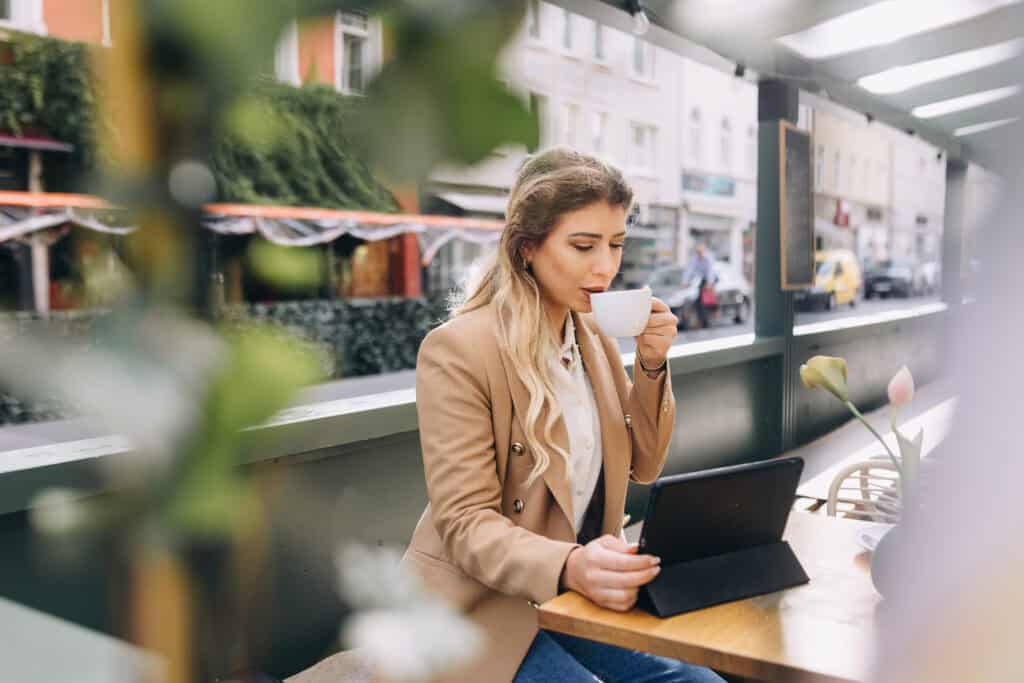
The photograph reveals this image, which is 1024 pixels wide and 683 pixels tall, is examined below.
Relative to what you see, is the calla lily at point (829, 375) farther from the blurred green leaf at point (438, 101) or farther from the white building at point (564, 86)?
the blurred green leaf at point (438, 101)

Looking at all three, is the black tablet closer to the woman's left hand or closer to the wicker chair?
the woman's left hand

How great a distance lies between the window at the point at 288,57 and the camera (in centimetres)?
26

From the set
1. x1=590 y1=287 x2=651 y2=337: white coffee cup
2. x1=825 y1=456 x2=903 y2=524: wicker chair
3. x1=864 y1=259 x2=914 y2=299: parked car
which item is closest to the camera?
x1=590 y1=287 x2=651 y2=337: white coffee cup

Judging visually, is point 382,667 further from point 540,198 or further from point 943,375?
point 540,198

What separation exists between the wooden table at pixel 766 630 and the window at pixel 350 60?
110 cm

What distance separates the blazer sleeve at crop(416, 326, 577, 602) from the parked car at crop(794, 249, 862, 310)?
669 inches

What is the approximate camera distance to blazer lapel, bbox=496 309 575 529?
1.62 meters

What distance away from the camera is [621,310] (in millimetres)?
1597

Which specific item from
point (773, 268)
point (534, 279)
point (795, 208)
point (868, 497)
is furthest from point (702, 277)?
point (534, 279)

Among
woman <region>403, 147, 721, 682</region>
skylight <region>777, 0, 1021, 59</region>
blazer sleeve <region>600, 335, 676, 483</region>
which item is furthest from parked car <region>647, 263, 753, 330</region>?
woman <region>403, 147, 721, 682</region>

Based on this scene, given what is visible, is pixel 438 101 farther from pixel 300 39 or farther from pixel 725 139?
pixel 725 139

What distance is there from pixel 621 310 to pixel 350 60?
52.9 inches

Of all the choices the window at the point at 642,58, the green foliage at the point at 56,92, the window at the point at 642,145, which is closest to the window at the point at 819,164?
the window at the point at 642,145

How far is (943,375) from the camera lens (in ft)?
2.88
